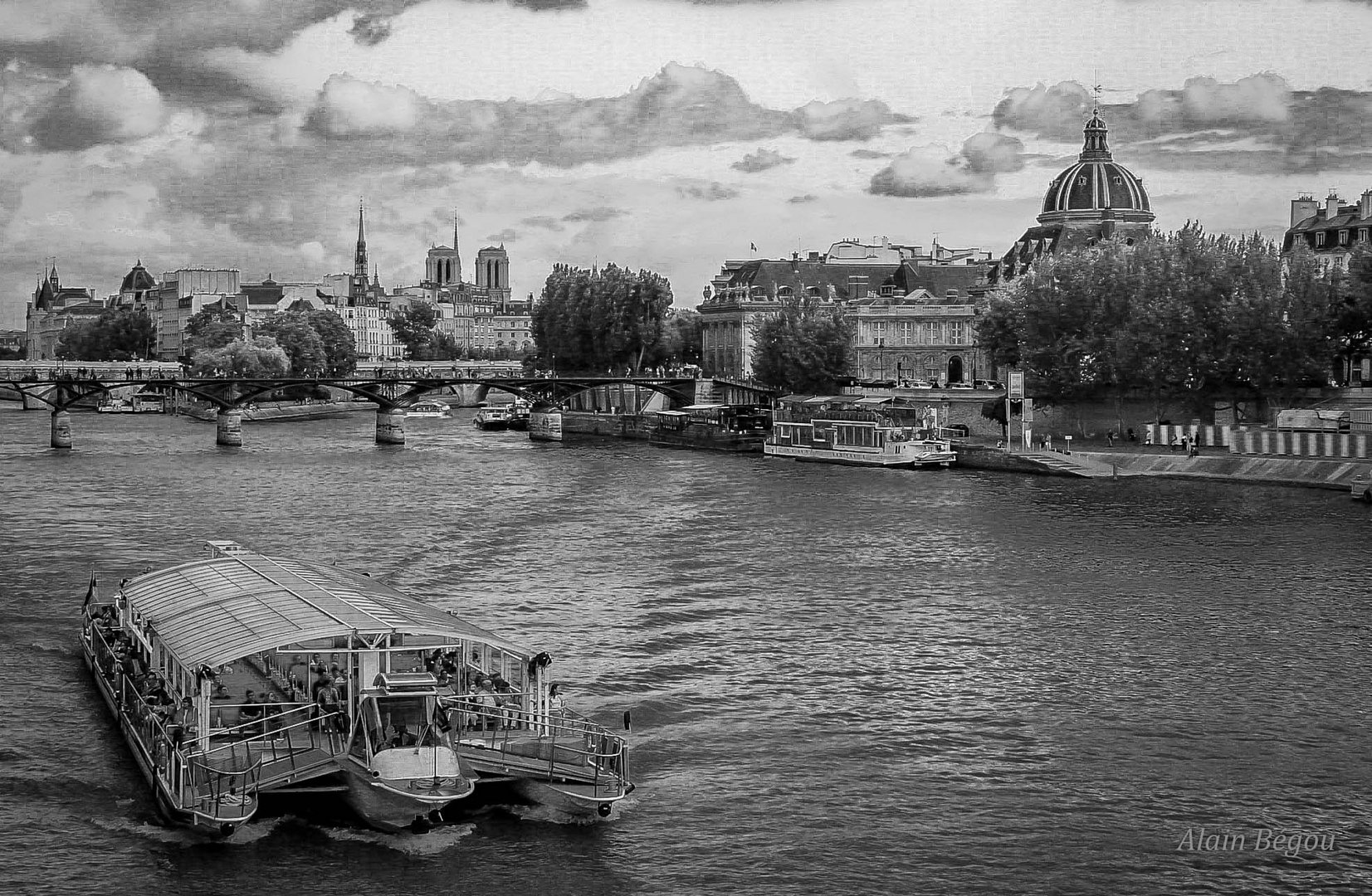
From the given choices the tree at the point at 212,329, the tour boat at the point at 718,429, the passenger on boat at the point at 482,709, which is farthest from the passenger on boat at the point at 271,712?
the tree at the point at 212,329

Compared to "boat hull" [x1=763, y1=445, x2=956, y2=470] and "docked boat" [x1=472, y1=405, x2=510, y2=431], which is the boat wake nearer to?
"boat hull" [x1=763, y1=445, x2=956, y2=470]

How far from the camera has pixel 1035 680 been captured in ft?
99.2

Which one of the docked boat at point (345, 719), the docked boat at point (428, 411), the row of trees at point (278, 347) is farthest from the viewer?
the row of trees at point (278, 347)

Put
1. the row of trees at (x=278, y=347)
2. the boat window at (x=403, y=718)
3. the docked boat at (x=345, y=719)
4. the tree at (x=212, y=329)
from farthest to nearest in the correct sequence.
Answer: the tree at (x=212, y=329), the row of trees at (x=278, y=347), the boat window at (x=403, y=718), the docked boat at (x=345, y=719)

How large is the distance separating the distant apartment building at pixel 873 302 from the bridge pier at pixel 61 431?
39945 millimetres

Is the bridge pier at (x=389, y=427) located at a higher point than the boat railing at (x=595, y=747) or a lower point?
higher

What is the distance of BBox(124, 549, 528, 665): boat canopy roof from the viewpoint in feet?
76.7

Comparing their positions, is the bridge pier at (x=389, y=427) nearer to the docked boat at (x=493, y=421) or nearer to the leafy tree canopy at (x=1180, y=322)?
the docked boat at (x=493, y=421)

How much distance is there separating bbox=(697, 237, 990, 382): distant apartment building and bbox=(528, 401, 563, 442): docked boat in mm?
15839

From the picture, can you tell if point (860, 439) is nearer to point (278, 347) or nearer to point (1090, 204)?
point (1090, 204)

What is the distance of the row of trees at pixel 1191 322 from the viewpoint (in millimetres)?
66938

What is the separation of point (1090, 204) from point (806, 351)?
2067 cm

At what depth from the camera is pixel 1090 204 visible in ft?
348

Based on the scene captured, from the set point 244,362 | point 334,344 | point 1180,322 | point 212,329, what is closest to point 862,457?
point 1180,322
